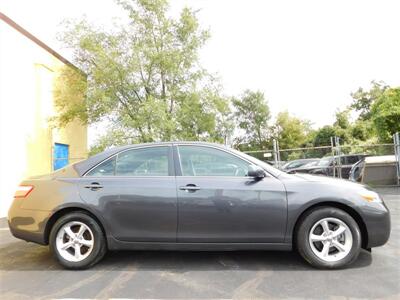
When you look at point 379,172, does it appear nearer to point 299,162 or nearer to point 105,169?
point 299,162

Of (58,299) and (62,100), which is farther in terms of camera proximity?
(62,100)

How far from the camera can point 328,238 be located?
3.74 m

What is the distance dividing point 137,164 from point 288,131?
3373 cm

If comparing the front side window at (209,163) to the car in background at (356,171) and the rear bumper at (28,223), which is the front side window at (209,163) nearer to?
the rear bumper at (28,223)

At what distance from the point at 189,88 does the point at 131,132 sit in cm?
305

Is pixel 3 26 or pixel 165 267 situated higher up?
pixel 3 26

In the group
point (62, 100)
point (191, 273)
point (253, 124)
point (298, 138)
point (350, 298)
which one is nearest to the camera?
point (350, 298)

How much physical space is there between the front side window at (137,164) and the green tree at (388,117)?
18647mm

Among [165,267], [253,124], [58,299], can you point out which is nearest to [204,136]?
[165,267]

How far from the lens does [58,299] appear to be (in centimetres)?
310

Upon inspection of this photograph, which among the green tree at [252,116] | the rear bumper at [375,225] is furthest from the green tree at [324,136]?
the rear bumper at [375,225]

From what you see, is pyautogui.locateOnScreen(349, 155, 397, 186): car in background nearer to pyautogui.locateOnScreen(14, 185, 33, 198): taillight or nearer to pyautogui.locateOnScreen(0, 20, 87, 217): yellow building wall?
pyautogui.locateOnScreen(14, 185, 33, 198): taillight

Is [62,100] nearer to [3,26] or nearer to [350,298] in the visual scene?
[3,26]

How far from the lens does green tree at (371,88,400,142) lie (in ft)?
61.5
